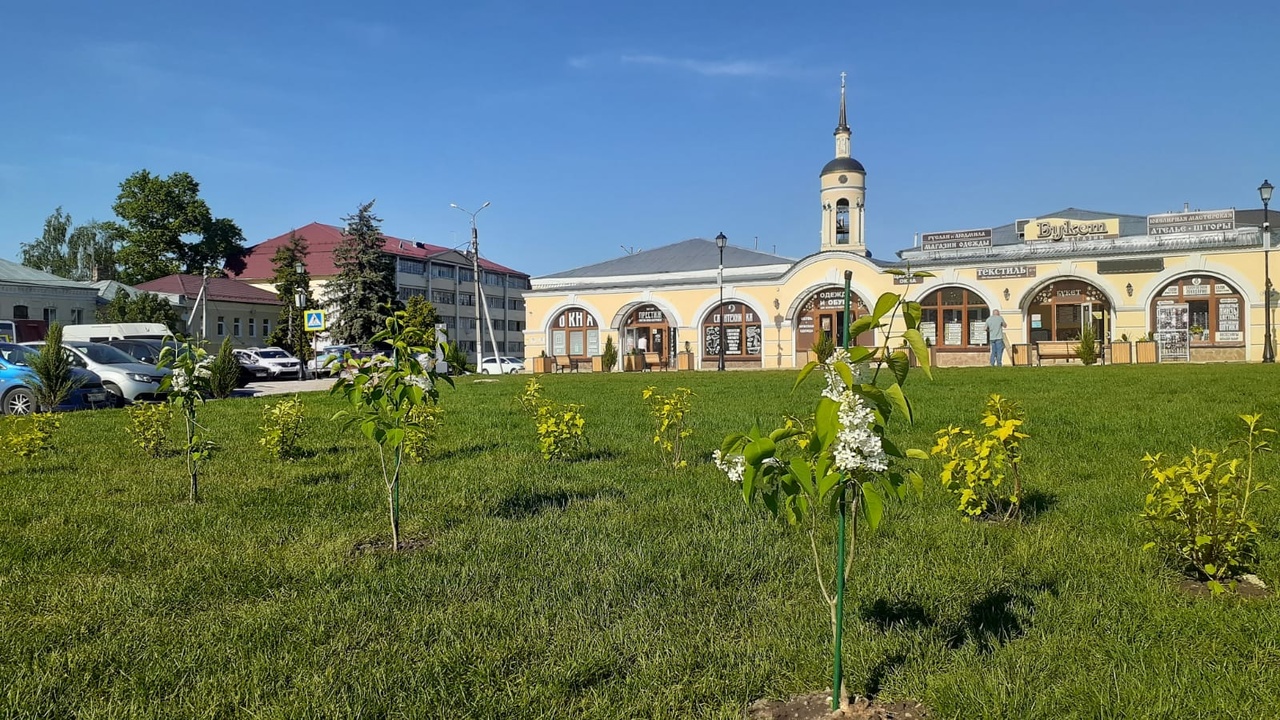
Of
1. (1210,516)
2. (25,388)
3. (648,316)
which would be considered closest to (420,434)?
(1210,516)

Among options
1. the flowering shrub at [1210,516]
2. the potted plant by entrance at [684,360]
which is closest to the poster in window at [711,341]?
the potted plant by entrance at [684,360]

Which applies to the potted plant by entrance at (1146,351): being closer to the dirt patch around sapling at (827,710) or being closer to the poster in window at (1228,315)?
the poster in window at (1228,315)

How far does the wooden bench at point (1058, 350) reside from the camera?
1139 inches

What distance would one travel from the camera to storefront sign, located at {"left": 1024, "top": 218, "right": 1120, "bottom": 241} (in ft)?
104

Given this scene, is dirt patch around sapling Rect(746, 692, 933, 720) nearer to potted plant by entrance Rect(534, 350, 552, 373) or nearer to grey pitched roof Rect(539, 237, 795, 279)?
potted plant by entrance Rect(534, 350, 552, 373)

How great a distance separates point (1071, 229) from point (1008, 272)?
335cm

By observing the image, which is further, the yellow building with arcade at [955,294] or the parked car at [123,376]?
the yellow building with arcade at [955,294]

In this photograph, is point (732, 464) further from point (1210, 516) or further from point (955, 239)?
point (955, 239)

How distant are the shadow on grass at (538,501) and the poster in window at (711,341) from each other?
102 ft

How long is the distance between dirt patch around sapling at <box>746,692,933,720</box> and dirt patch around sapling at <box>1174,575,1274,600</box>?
1817 millimetres

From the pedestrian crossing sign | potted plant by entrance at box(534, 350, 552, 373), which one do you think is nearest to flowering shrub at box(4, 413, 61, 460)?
the pedestrian crossing sign

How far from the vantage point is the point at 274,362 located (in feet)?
123

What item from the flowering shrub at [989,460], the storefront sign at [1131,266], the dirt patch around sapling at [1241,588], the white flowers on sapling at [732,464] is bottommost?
the dirt patch around sapling at [1241,588]

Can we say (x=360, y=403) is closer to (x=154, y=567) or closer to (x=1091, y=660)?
(x=154, y=567)
